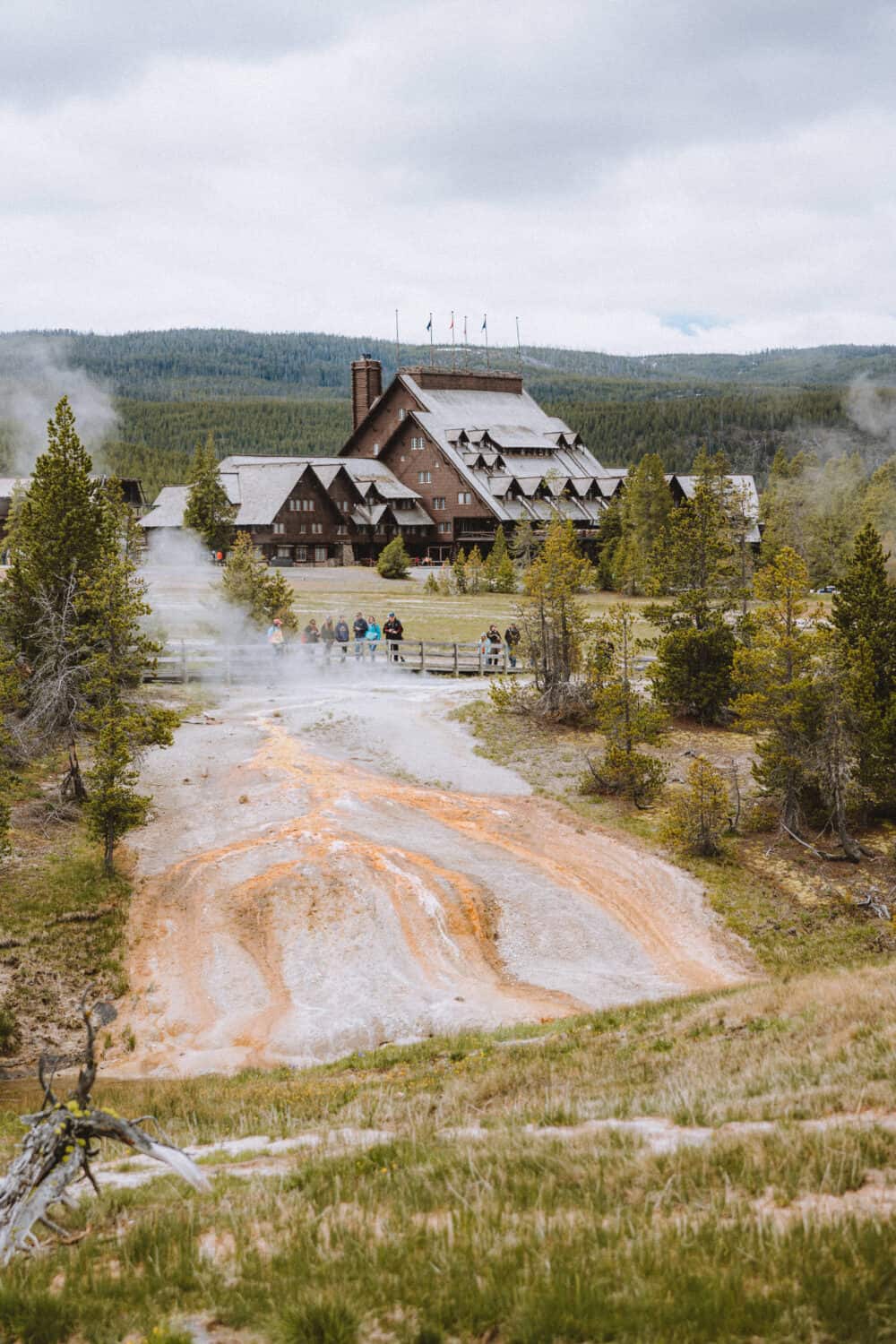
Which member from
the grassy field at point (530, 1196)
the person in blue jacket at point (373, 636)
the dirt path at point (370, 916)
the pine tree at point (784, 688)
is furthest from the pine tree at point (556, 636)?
the grassy field at point (530, 1196)

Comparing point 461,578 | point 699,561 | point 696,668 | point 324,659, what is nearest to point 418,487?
point 461,578

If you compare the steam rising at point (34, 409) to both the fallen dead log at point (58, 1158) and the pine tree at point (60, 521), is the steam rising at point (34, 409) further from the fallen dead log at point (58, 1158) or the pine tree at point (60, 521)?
the fallen dead log at point (58, 1158)

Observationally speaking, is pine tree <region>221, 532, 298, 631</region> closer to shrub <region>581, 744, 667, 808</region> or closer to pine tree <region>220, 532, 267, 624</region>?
pine tree <region>220, 532, 267, 624</region>

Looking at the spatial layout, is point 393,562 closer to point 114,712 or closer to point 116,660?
point 116,660

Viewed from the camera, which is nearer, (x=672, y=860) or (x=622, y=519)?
(x=672, y=860)

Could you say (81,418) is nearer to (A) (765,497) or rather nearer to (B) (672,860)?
(A) (765,497)

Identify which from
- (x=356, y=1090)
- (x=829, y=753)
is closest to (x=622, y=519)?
(x=829, y=753)

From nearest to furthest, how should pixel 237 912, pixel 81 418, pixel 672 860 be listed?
pixel 237 912 < pixel 672 860 < pixel 81 418

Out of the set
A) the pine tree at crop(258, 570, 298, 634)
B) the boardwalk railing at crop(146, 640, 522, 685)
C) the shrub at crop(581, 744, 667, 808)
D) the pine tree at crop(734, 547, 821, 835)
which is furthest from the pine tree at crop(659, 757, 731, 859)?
the pine tree at crop(258, 570, 298, 634)

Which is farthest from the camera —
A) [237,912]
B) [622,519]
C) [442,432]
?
[442,432]
